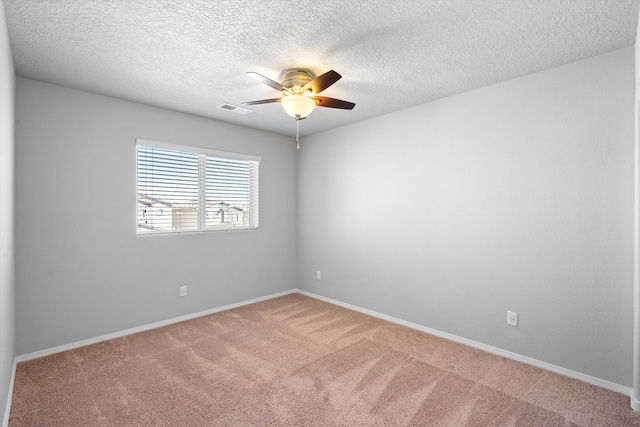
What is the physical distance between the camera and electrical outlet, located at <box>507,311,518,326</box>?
9.07ft

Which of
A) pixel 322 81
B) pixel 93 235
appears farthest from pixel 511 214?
pixel 93 235

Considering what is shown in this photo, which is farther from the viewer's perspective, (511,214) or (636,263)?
(511,214)

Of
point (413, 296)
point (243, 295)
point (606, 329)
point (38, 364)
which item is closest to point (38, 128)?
point (38, 364)

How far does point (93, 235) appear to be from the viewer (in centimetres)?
308

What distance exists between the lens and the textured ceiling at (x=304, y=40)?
5.93ft

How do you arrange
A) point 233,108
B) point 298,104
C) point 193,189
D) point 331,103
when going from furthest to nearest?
point 193,189 < point 233,108 < point 331,103 < point 298,104

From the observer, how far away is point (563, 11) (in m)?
1.83

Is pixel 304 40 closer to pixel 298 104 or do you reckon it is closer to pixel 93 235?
pixel 298 104

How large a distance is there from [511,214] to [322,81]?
2.09 metres

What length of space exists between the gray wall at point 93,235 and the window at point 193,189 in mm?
121

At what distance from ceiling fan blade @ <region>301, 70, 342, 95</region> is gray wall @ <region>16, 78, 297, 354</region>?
6.83 feet

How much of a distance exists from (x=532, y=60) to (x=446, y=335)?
8.76 feet

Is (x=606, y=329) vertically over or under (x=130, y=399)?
over

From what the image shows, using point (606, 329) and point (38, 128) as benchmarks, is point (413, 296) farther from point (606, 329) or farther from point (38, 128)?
point (38, 128)
